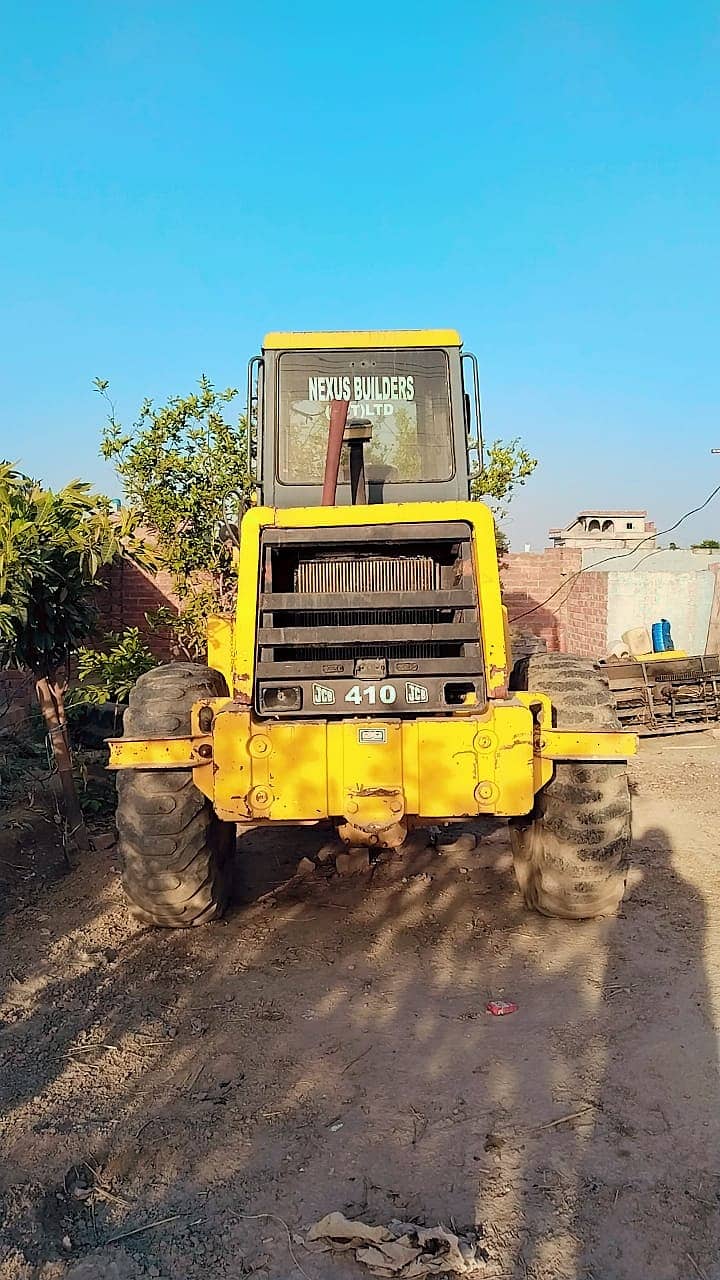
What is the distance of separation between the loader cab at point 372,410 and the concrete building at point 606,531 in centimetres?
904

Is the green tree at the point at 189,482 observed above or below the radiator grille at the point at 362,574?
above

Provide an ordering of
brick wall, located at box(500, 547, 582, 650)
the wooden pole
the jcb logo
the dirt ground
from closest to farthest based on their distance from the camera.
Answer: the dirt ground < the jcb logo < the wooden pole < brick wall, located at box(500, 547, 582, 650)

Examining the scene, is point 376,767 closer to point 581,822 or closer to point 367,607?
point 367,607

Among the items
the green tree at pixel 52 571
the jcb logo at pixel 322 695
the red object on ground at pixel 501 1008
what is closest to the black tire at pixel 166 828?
the jcb logo at pixel 322 695

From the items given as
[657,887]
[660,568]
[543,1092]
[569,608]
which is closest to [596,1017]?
[543,1092]

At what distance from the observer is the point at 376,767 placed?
13.2 feet

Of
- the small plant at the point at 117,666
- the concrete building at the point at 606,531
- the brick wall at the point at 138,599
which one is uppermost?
→ the concrete building at the point at 606,531

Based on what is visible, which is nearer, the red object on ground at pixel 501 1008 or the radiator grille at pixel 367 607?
the red object on ground at pixel 501 1008

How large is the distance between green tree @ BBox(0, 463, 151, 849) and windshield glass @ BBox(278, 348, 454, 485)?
44.3 inches

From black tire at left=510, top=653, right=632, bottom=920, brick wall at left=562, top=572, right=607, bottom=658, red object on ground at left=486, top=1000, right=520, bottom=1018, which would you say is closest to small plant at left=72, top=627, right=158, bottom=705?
black tire at left=510, top=653, right=632, bottom=920

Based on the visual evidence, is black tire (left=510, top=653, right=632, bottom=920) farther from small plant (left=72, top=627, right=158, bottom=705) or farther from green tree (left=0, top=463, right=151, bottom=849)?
small plant (left=72, top=627, right=158, bottom=705)

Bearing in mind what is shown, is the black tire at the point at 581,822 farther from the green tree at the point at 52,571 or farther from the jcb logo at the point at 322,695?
the green tree at the point at 52,571

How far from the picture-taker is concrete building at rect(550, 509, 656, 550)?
16250mm

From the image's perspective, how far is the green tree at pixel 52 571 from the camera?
514 cm
